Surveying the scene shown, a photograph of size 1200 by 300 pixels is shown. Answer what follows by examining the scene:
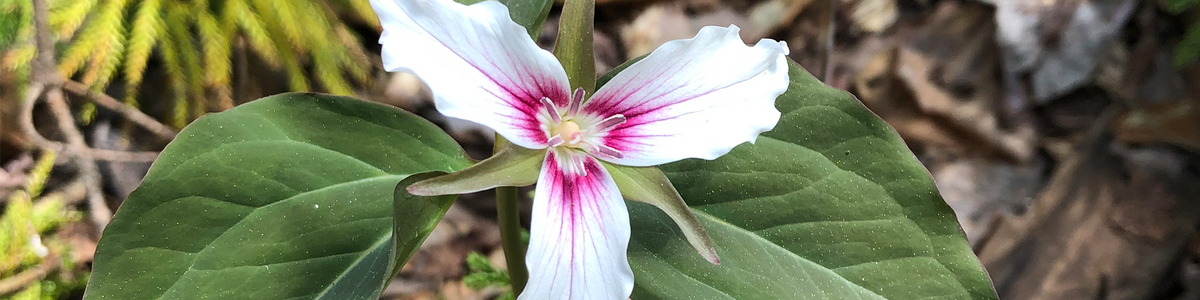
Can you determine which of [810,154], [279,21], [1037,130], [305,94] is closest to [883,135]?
[810,154]

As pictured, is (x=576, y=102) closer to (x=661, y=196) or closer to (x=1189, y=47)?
(x=661, y=196)

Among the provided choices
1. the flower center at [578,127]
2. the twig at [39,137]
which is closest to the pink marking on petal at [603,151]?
the flower center at [578,127]

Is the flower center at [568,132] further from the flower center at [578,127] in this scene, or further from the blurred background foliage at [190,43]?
the blurred background foliage at [190,43]

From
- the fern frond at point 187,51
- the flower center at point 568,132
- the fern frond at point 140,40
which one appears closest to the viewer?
the flower center at point 568,132

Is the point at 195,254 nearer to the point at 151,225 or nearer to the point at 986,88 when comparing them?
the point at 151,225

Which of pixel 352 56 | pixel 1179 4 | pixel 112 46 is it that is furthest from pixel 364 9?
pixel 1179 4

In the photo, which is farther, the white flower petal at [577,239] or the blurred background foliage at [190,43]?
the blurred background foliage at [190,43]
